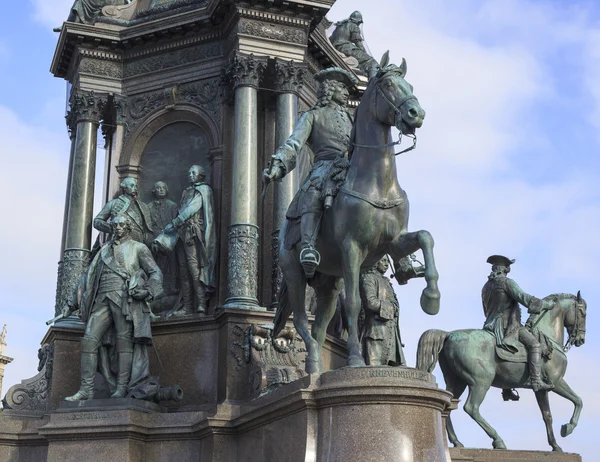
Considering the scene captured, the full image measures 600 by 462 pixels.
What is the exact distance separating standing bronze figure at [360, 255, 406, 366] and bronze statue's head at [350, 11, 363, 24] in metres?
6.74

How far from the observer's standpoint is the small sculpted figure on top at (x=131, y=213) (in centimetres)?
1759

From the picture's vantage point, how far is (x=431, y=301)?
38.2ft

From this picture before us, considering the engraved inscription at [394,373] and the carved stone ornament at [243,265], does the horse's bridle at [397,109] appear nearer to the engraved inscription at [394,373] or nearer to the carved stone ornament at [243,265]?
the engraved inscription at [394,373]

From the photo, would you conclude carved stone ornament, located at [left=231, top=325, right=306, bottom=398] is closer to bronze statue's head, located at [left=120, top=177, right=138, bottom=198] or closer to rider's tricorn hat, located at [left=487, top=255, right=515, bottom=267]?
bronze statue's head, located at [left=120, top=177, right=138, bottom=198]

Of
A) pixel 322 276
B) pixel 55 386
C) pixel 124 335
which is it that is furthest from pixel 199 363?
pixel 322 276

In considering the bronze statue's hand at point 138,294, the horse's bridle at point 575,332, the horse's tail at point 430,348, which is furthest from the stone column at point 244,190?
the horse's bridle at point 575,332

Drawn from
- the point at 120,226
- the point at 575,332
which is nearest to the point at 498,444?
the point at 575,332

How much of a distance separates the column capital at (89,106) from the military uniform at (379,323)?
5766 millimetres

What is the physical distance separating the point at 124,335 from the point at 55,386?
1874 millimetres

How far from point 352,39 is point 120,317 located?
862 centimetres

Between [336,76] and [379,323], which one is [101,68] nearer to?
[336,76]

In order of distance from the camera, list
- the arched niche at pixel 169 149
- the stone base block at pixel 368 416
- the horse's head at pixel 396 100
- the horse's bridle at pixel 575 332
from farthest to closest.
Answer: the horse's bridle at pixel 575 332
the arched niche at pixel 169 149
the horse's head at pixel 396 100
the stone base block at pixel 368 416

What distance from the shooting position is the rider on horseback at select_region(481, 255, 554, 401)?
19.3 meters

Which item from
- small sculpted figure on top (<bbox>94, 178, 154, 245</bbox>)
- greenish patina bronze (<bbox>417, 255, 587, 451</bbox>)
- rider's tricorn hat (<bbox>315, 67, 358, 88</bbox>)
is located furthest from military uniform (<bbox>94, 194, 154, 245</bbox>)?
greenish patina bronze (<bbox>417, 255, 587, 451</bbox>)
